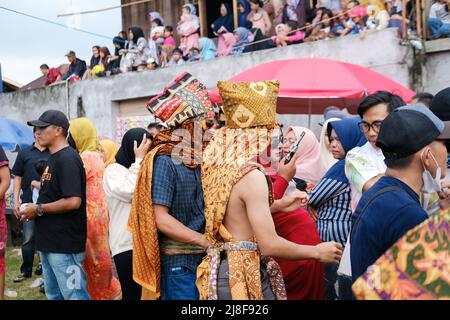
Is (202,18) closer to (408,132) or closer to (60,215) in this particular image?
(60,215)

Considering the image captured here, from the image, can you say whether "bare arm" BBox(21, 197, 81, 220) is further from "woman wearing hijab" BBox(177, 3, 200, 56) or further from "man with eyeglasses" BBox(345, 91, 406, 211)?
"woman wearing hijab" BBox(177, 3, 200, 56)

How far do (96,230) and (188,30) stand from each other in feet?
31.3

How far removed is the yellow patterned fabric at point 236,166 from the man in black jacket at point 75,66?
13.6m

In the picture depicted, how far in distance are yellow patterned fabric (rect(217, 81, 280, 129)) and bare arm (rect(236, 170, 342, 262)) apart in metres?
0.30

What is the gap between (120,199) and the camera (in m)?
4.26

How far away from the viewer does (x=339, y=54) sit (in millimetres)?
10469

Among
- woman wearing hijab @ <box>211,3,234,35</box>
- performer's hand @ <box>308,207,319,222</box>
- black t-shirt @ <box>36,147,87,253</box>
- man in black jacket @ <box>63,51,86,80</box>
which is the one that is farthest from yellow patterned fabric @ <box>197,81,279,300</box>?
man in black jacket @ <box>63,51,86,80</box>

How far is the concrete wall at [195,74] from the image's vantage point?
9.88 meters

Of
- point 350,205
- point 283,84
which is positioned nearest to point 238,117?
point 350,205

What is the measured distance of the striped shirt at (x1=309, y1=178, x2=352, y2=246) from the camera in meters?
3.77

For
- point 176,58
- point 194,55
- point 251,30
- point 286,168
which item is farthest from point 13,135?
point 286,168

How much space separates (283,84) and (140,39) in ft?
27.7

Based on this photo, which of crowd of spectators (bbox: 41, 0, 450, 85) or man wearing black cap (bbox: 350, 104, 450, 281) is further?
crowd of spectators (bbox: 41, 0, 450, 85)

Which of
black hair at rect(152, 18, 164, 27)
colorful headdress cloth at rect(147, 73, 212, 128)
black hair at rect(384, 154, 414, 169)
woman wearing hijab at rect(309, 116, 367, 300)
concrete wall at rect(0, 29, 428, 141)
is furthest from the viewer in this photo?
black hair at rect(152, 18, 164, 27)
